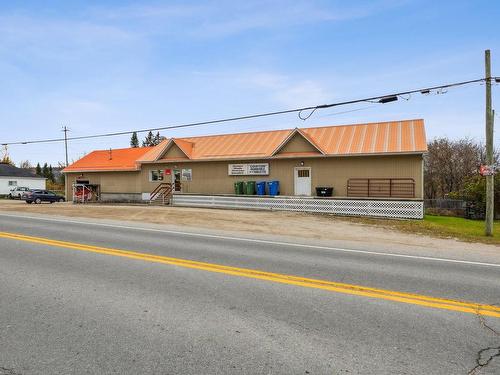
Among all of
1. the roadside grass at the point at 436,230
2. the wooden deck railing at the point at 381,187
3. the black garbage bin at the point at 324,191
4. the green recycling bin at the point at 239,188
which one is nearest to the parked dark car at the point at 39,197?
the green recycling bin at the point at 239,188

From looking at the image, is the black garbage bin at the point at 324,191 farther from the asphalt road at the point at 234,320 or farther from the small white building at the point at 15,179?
the small white building at the point at 15,179

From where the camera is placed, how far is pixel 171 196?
3097 cm

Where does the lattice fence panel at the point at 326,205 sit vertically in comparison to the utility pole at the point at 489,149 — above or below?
below

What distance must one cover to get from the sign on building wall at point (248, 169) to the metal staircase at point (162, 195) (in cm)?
581

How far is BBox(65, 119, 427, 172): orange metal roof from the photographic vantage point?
24769 millimetres

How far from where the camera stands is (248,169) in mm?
29562

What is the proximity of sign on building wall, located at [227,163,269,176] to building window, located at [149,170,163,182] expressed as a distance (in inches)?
289

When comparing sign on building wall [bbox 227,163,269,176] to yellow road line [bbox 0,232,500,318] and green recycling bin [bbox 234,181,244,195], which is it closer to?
green recycling bin [bbox 234,181,244,195]

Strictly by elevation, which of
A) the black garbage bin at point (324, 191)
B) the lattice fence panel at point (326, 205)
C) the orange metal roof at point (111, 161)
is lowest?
the lattice fence panel at point (326, 205)

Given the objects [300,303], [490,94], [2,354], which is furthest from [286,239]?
[490,94]

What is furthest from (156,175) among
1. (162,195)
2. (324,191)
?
(324,191)

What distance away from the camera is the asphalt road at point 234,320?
379cm

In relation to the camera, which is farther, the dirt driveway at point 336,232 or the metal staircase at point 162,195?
the metal staircase at point 162,195

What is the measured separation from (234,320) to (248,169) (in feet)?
81.6
